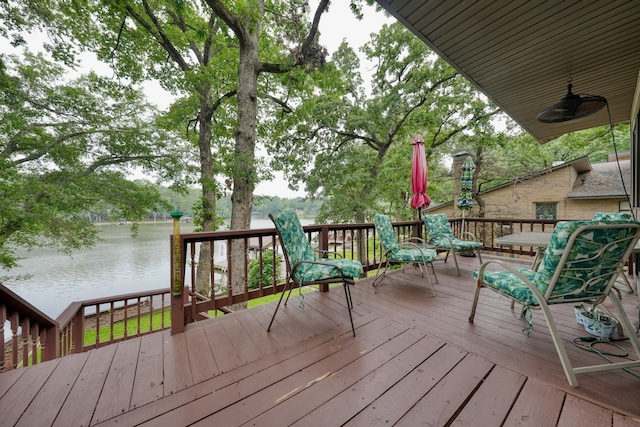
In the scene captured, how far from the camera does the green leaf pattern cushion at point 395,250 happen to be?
3.14m

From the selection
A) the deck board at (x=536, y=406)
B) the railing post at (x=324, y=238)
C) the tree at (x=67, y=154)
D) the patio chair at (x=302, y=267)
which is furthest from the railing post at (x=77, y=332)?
the deck board at (x=536, y=406)

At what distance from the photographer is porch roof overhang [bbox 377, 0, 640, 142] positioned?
2057 millimetres

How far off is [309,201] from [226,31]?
563cm

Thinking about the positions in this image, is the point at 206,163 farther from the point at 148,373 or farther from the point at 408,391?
the point at 408,391

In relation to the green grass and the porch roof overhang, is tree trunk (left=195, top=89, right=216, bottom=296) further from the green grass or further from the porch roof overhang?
the porch roof overhang

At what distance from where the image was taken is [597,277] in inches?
61.0

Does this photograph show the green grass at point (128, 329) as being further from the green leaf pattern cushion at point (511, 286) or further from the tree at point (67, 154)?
the green leaf pattern cushion at point (511, 286)

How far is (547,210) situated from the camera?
31.9 ft

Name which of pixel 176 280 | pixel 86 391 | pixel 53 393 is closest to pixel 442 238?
pixel 176 280

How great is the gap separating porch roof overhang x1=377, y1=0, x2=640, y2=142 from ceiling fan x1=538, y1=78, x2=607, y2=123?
40 cm

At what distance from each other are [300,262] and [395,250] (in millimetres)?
1772

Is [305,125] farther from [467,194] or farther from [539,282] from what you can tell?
[539,282]

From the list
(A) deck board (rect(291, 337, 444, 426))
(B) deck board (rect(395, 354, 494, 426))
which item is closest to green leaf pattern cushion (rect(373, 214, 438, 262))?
(A) deck board (rect(291, 337, 444, 426))

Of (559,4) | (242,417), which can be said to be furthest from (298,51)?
(242,417)
